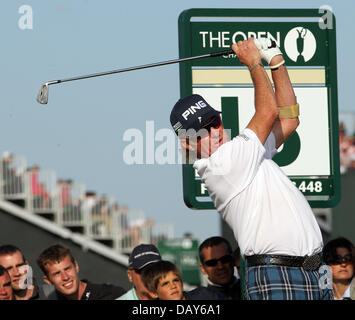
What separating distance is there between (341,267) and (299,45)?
1532 millimetres

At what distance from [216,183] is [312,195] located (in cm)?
163

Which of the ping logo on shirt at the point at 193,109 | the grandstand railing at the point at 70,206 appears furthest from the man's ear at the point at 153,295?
the grandstand railing at the point at 70,206

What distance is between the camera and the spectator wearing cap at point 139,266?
6816 millimetres

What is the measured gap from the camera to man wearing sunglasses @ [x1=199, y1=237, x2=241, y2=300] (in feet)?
23.3

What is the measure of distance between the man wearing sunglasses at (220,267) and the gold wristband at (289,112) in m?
2.15

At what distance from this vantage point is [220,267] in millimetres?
7137

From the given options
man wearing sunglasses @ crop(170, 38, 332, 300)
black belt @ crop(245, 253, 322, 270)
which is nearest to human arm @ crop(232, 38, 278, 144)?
man wearing sunglasses @ crop(170, 38, 332, 300)

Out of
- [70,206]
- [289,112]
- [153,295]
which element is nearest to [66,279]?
[153,295]

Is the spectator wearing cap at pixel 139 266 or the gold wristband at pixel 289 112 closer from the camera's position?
the gold wristband at pixel 289 112

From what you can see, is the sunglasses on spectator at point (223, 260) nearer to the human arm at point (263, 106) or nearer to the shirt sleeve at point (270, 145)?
the shirt sleeve at point (270, 145)

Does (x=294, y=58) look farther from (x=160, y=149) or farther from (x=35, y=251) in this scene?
(x=35, y=251)

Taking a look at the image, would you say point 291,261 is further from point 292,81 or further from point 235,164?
point 292,81

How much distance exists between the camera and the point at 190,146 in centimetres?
503
